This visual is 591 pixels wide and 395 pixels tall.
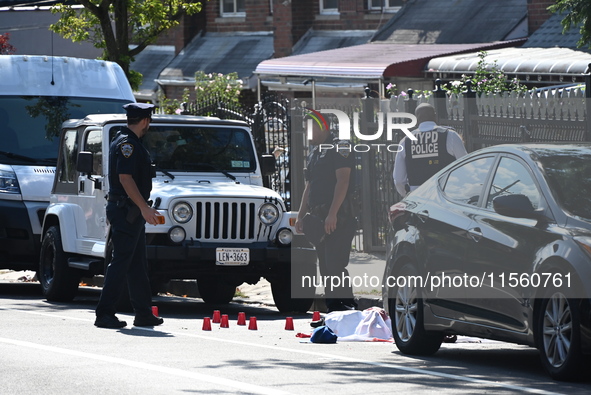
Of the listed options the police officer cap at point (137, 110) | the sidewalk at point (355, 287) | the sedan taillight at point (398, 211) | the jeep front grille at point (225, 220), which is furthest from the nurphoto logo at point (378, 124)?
the sedan taillight at point (398, 211)

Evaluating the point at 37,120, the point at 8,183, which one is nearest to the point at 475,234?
the point at 8,183

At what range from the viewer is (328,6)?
1265 inches

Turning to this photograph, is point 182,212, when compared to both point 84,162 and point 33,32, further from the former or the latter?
point 33,32

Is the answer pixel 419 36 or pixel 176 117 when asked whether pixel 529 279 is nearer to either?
pixel 176 117

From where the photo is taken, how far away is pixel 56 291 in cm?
1403

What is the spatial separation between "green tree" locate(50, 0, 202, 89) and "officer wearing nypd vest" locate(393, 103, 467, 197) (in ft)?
30.3

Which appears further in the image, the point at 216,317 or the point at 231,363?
the point at 216,317

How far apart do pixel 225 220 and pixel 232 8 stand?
2254 centimetres

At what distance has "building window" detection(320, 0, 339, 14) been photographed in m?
31.9

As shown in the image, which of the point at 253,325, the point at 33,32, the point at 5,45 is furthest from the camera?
the point at 33,32

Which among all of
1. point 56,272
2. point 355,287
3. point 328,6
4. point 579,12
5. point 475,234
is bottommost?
point 355,287

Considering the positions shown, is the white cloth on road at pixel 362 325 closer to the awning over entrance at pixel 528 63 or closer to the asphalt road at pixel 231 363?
the asphalt road at pixel 231 363

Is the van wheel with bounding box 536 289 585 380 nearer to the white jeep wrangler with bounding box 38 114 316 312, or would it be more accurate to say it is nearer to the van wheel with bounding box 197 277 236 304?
the white jeep wrangler with bounding box 38 114 316 312

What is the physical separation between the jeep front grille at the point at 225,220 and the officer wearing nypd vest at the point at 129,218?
5.36 feet
